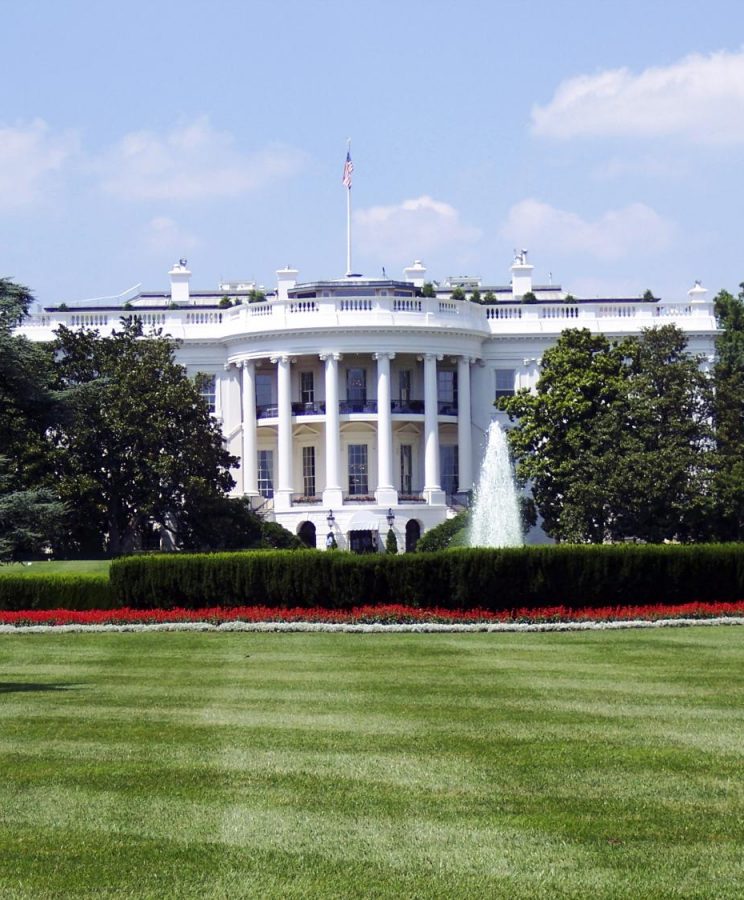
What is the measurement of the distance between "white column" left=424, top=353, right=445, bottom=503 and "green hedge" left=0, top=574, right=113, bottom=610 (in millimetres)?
42121

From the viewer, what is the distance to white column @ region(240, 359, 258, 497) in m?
80.8

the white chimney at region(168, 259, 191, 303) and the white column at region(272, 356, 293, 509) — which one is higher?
the white chimney at region(168, 259, 191, 303)

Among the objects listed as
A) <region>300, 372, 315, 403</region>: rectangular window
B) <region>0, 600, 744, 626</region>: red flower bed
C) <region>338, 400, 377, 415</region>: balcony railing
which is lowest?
<region>0, 600, 744, 626</region>: red flower bed

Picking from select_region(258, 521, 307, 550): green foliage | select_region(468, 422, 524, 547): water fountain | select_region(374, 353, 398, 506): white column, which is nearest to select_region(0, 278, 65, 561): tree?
select_region(468, 422, 524, 547): water fountain

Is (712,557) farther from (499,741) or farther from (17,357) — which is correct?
(499,741)

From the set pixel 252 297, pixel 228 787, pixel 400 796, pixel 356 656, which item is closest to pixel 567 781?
pixel 400 796

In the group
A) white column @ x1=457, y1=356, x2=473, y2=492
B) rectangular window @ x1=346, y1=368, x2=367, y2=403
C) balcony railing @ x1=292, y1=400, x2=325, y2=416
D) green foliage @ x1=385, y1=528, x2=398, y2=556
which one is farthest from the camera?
rectangular window @ x1=346, y1=368, x2=367, y2=403

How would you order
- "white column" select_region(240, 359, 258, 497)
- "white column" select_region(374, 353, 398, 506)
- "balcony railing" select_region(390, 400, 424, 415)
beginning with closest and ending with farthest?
"white column" select_region(374, 353, 398, 506) < "white column" select_region(240, 359, 258, 497) < "balcony railing" select_region(390, 400, 424, 415)

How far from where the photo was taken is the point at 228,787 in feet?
45.4

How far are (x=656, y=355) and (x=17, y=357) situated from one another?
148 ft

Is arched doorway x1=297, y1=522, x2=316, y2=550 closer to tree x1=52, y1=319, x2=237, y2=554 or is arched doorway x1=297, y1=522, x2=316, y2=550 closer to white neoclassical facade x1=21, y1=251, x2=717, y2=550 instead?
white neoclassical facade x1=21, y1=251, x2=717, y2=550

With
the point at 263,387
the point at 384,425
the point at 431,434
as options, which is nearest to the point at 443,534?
the point at 431,434

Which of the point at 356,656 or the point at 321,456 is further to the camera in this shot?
the point at 321,456

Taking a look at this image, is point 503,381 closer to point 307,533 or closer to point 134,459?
point 307,533
